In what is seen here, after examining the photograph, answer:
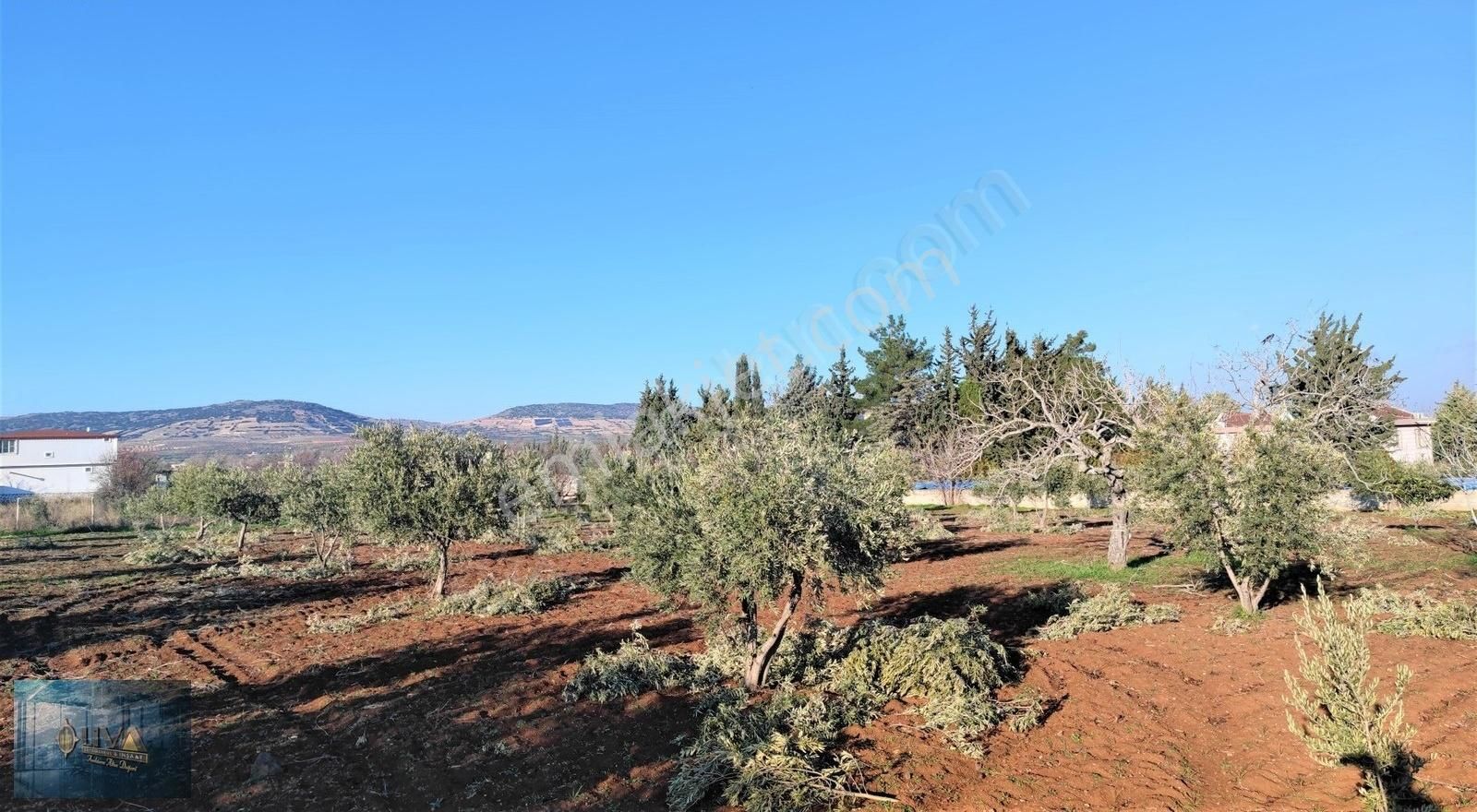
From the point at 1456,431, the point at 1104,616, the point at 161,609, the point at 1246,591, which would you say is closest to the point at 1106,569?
the point at 1246,591

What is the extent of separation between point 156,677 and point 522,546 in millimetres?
21034

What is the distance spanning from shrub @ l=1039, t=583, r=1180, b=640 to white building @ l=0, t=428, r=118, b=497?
94.8m

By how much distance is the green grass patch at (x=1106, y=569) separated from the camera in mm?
19922

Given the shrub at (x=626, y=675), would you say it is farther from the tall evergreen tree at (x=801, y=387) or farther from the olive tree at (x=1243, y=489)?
the tall evergreen tree at (x=801, y=387)

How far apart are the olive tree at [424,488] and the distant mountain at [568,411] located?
145679mm

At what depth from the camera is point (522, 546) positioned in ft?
114

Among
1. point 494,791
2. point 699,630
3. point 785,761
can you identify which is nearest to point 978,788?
point 785,761

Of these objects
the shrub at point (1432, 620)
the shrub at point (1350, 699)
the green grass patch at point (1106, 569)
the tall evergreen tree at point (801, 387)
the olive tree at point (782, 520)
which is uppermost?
the tall evergreen tree at point (801, 387)

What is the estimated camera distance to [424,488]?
19.2m

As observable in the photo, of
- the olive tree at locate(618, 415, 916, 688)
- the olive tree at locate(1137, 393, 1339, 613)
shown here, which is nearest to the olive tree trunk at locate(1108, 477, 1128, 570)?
the olive tree at locate(1137, 393, 1339, 613)

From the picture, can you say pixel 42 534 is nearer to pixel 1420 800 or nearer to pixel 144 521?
pixel 144 521

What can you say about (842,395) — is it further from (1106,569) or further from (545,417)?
(545,417)

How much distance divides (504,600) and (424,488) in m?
3.47

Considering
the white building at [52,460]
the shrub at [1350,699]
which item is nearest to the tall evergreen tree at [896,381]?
the shrub at [1350,699]
